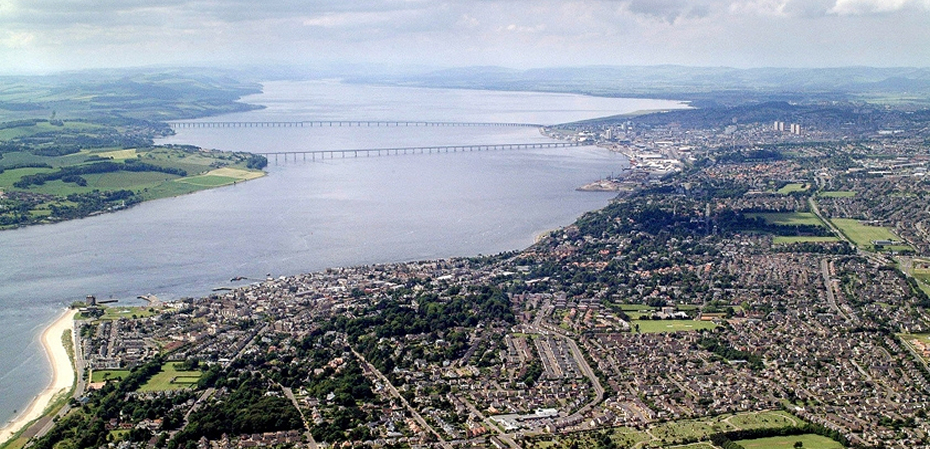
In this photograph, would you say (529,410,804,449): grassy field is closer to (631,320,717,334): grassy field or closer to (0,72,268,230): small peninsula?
(631,320,717,334): grassy field

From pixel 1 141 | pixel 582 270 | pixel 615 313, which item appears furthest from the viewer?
pixel 1 141

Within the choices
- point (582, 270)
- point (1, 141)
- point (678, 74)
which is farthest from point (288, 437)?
point (678, 74)

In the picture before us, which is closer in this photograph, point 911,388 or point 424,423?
point 424,423

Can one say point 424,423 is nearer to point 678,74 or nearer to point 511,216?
point 511,216

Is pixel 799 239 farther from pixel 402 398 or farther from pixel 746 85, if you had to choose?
pixel 746 85

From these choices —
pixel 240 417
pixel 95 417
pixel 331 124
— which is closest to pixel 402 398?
pixel 240 417

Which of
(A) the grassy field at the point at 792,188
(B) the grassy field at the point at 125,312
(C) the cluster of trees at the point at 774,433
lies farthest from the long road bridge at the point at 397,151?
(C) the cluster of trees at the point at 774,433
